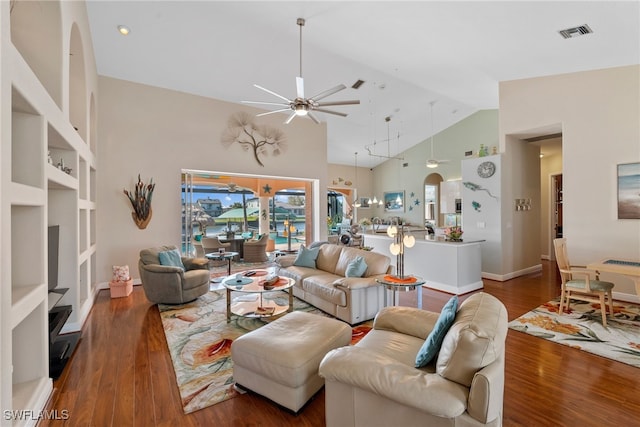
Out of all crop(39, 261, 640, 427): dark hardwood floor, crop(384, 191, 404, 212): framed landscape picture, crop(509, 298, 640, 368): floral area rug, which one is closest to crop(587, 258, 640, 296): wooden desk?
crop(509, 298, 640, 368): floral area rug

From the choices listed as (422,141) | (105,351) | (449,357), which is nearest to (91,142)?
(105,351)

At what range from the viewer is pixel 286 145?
745 cm

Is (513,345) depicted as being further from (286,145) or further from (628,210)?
(286,145)

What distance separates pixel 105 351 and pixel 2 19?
9.73 feet

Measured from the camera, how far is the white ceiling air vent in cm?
353

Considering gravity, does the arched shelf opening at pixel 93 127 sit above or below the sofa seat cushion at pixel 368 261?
above

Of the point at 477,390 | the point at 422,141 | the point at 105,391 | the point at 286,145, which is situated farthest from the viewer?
the point at 422,141

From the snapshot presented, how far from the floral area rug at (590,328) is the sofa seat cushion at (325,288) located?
2.14 m

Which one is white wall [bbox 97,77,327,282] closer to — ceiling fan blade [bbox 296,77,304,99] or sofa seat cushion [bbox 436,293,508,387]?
ceiling fan blade [bbox 296,77,304,99]

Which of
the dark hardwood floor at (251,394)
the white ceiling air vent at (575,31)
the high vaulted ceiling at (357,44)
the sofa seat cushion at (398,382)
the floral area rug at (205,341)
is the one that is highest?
the high vaulted ceiling at (357,44)

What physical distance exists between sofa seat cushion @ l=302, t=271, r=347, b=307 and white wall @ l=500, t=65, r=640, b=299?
4416 mm

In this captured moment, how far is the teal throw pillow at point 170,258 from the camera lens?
4.52 m

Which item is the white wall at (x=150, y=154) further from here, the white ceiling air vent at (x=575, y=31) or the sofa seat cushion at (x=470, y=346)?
the sofa seat cushion at (x=470, y=346)

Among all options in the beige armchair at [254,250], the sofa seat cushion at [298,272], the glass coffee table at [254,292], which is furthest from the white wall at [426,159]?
the glass coffee table at [254,292]
